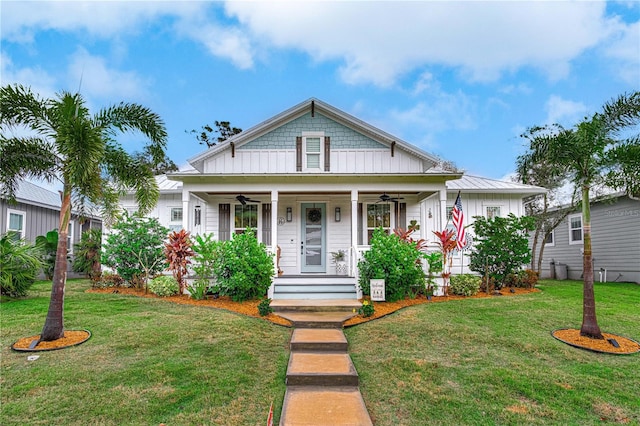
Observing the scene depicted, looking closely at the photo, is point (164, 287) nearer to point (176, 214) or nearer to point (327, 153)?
point (176, 214)

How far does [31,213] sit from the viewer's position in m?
14.1

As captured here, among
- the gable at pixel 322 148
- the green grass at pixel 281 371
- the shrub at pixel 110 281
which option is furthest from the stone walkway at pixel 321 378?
the shrub at pixel 110 281

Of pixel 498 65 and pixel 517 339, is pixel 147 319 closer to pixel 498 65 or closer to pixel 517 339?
pixel 517 339

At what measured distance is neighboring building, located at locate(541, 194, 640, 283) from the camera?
13.4m

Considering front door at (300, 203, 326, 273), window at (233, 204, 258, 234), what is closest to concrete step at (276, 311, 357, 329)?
front door at (300, 203, 326, 273)

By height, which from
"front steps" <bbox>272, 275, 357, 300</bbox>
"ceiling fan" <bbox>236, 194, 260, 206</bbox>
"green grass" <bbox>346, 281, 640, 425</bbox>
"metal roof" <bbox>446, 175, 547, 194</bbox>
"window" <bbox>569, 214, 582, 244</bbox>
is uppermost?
"metal roof" <bbox>446, 175, 547, 194</bbox>

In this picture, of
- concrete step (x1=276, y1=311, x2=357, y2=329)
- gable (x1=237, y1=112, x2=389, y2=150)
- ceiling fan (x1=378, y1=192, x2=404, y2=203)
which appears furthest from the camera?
gable (x1=237, y1=112, x2=389, y2=150)

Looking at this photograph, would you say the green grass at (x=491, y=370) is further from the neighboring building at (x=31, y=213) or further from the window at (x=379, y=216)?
the neighboring building at (x=31, y=213)

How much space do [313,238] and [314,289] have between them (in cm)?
285

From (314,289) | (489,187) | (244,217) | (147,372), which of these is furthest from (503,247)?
(147,372)

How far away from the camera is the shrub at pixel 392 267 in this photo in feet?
28.6

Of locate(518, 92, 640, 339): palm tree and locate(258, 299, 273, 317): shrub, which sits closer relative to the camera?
locate(518, 92, 640, 339): palm tree

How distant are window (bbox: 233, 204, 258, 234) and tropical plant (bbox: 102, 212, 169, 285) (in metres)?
2.41

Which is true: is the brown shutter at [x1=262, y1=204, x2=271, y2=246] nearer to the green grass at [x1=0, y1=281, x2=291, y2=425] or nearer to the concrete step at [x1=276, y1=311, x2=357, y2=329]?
the concrete step at [x1=276, y1=311, x2=357, y2=329]
